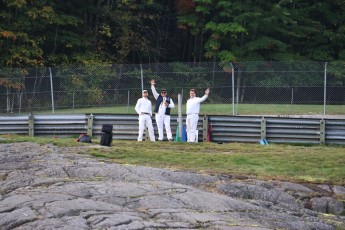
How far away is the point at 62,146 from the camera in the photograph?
19.8 metres

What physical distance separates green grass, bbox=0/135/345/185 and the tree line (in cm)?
2630

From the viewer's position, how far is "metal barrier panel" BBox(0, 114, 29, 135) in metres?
25.7

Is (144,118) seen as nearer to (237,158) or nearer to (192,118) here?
(192,118)

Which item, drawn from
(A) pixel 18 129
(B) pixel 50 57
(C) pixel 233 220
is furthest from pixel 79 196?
(B) pixel 50 57

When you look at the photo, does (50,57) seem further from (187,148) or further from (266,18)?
(187,148)

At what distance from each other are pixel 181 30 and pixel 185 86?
67.9 ft

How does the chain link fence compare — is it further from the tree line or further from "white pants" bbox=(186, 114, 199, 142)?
the tree line

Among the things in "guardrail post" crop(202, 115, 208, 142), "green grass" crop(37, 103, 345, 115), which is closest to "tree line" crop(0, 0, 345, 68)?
"green grass" crop(37, 103, 345, 115)

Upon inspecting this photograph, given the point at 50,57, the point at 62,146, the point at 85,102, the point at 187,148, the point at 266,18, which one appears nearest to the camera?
the point at 62,146

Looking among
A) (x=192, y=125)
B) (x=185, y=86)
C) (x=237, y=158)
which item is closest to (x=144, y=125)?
(x=192, y=125)

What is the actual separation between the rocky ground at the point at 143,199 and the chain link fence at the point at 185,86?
17063 millimetres

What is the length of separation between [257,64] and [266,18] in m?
15.8

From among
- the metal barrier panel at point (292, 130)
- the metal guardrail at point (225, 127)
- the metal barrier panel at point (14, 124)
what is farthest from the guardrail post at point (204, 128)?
the metal barrier panel at point (14, 124)

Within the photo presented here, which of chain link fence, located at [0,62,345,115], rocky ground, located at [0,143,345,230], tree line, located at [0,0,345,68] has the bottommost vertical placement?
rocky ground, located at [0,143,345,230]
